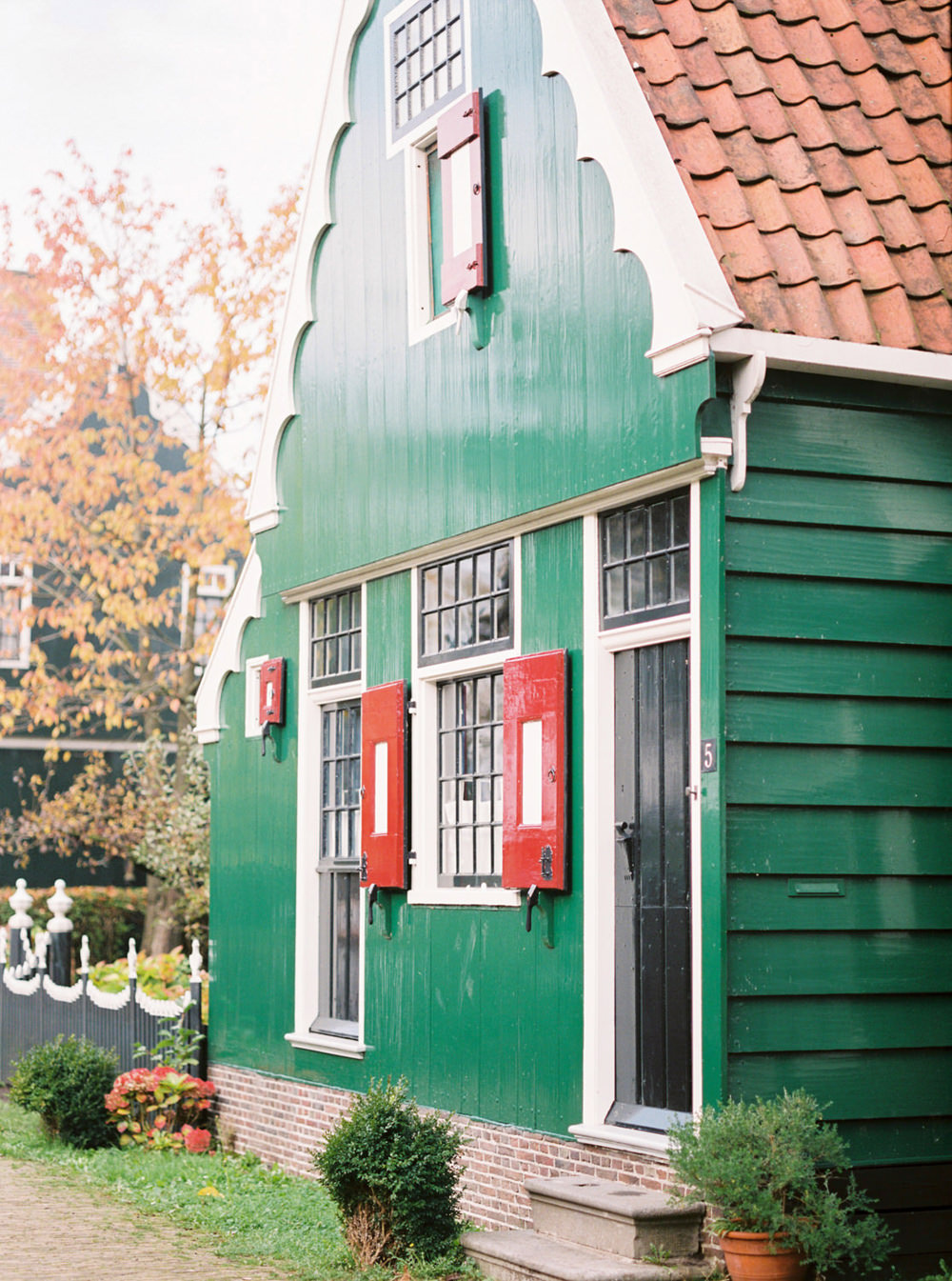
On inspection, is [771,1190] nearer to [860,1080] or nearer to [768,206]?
[860,1080]

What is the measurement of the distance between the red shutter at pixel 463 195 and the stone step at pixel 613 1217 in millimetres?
4613

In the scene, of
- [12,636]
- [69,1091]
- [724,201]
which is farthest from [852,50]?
[12,636]

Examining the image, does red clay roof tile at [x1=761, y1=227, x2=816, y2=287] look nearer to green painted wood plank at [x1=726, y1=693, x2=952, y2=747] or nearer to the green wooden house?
the green wooden house

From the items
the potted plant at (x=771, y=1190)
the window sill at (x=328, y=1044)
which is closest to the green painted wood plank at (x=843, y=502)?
the potted plant at (x=771, y=1190)

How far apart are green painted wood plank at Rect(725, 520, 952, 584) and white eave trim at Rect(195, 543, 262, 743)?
18.5ft

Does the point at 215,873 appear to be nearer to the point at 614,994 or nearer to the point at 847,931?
the point at 614,994

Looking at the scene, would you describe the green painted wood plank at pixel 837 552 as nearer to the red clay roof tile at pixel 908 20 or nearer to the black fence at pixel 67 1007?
the red clay roof tile at pixel 908 20

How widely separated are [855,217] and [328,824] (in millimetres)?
5576

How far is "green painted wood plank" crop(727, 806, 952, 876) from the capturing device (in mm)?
6918

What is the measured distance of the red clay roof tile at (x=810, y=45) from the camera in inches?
316

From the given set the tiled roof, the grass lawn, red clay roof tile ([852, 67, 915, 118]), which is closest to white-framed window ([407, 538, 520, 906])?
the grass lawn

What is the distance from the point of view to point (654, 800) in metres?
7.63

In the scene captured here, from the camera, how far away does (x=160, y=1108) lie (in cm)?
1211

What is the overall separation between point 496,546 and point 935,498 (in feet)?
8.45
